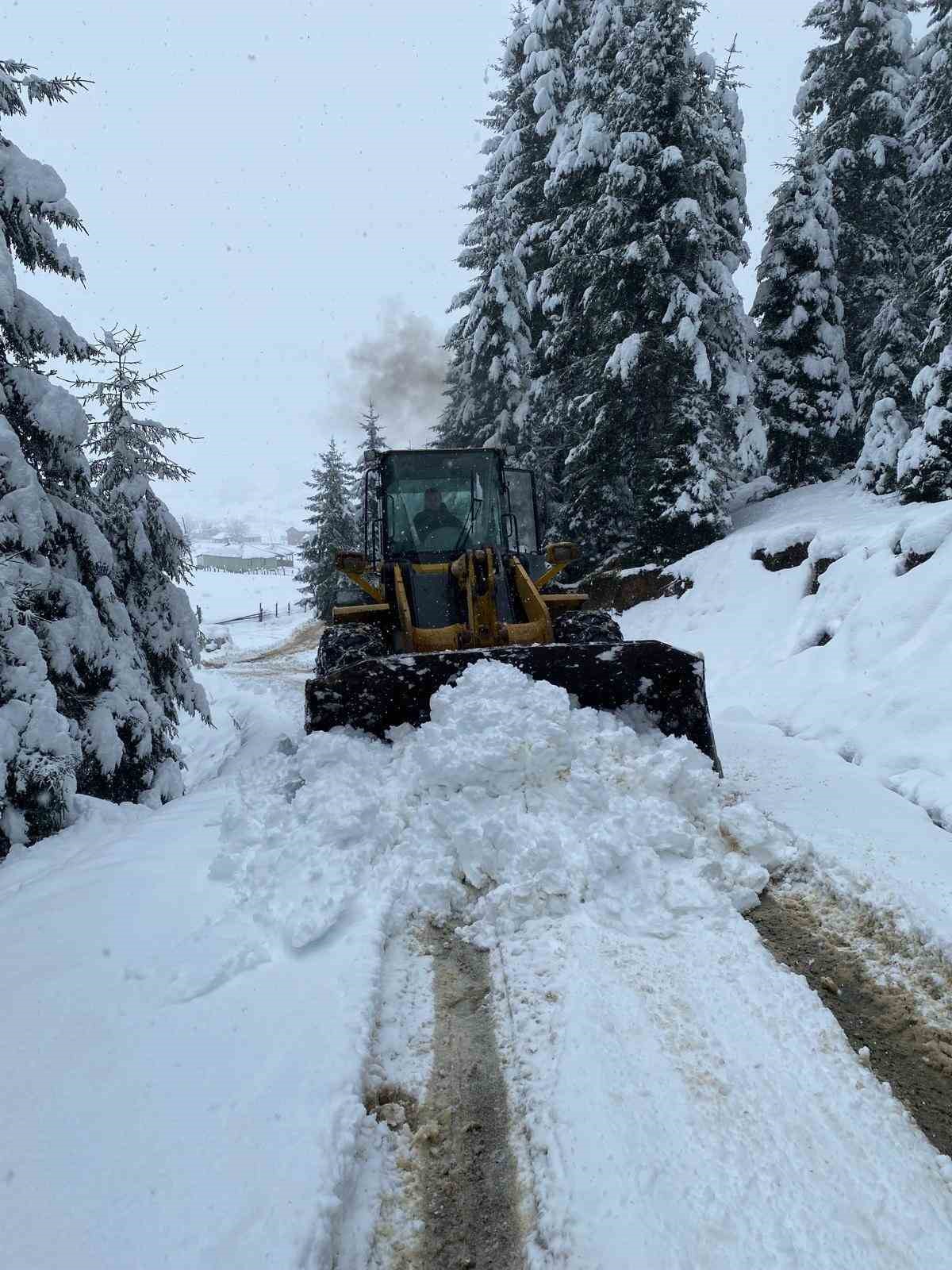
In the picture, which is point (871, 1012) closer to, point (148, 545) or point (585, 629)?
point (585, 629)

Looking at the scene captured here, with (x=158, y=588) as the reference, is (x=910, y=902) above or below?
below

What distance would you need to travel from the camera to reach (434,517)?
7664mm

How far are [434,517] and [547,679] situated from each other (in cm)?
348

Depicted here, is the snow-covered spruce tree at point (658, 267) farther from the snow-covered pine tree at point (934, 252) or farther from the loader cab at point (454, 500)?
the loader cab at point (454, 500)

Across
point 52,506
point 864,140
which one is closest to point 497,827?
point 52,506

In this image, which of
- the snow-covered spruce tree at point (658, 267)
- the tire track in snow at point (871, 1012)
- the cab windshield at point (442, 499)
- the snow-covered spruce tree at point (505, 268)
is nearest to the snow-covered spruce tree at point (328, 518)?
the snow-covered spruce tree at point (505, 268)

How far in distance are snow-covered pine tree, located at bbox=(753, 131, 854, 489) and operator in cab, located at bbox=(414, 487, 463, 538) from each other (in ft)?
37.8

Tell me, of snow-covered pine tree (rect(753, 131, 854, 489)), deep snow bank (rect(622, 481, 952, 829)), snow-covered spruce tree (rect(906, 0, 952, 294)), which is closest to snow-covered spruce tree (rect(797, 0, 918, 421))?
snow-covered spruce tree (rect(906, 0, 952, 294))

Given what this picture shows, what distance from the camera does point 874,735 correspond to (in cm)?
549

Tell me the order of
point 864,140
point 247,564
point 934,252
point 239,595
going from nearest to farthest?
1. point 934,252
2. point 864,140
3. point 239,595
4. point 247,564

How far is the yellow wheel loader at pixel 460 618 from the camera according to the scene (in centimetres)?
473

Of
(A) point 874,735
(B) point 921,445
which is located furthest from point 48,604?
(B) point 921,445

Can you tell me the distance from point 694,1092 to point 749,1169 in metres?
0.27

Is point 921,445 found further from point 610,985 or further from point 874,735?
point 610,985
